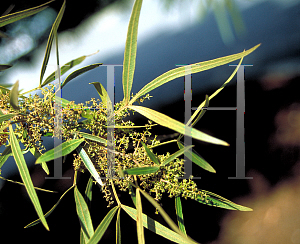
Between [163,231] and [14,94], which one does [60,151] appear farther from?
[163,231]

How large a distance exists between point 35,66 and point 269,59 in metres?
1.18

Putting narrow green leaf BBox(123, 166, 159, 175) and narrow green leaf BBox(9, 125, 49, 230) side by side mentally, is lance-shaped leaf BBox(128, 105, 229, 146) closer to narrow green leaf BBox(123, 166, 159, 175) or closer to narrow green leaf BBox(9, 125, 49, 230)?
narrow green leaf BBox(123, 166, 159, 175)

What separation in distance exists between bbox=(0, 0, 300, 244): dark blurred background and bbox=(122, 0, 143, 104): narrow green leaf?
50 centimetres

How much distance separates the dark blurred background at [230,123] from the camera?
836mm

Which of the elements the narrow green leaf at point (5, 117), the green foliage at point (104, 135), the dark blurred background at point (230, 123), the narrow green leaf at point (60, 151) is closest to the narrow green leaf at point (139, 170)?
the green foliage at point (104, 135)

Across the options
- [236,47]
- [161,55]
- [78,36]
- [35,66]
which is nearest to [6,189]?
[35,66]

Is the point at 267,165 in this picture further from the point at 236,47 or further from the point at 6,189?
the point at 6,189

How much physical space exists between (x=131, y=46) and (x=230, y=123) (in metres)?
0.65

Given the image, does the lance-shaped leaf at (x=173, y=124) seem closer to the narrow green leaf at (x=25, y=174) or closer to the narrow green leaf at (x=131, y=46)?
the narrow green leaf at (x=131, y=46)

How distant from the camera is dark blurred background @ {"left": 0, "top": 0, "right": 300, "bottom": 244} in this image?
0.84m

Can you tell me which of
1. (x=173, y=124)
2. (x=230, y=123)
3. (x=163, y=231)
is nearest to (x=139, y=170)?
(x=173, y=124)

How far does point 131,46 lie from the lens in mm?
342

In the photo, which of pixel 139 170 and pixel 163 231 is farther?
pixel 163 231

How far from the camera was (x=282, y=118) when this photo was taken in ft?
2.87
